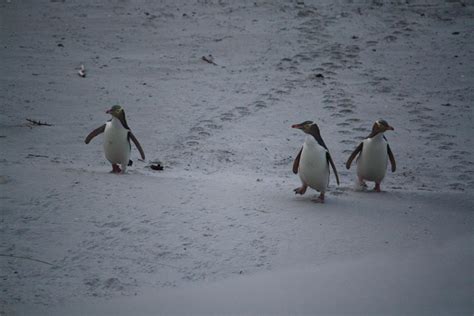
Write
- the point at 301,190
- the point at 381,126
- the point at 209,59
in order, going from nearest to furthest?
the point at 301,190
the point at 381,126
the point at 209,59

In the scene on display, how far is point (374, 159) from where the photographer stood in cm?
517

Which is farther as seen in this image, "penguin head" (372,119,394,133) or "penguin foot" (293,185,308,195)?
"penguin head" (372,119,394,133)

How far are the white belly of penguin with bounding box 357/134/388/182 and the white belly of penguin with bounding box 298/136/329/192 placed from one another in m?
0.54

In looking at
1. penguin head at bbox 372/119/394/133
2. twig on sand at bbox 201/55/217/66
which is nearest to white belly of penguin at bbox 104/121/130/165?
penguin head at bbox 372/119/394/133

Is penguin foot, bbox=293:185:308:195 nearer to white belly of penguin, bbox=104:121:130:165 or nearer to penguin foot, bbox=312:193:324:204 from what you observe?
penguin foot, bbox=312:193:324:204

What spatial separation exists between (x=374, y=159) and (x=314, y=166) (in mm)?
696

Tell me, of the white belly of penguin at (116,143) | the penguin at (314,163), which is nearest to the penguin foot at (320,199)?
the penguin at (314,163)

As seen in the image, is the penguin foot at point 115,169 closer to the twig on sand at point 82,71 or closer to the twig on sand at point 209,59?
the twig on sand at point 82,71

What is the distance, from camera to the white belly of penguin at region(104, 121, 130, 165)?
531cm

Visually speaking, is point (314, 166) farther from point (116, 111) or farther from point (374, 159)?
point (116, 111)

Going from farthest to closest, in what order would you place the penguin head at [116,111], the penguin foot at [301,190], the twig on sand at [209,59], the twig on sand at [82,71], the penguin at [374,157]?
1. the twig on sand at [209,59]
2. the twig on sand at [82,71]
3. the penguin head at [116,111]
4. the penguin at [374,157]
5. the penguin foot at [301,190]

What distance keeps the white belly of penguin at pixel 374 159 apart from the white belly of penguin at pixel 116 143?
6.91 feet

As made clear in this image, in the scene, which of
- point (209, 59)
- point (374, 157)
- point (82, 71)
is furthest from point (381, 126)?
point (82, 71)

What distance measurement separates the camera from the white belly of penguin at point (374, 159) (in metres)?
5.17
